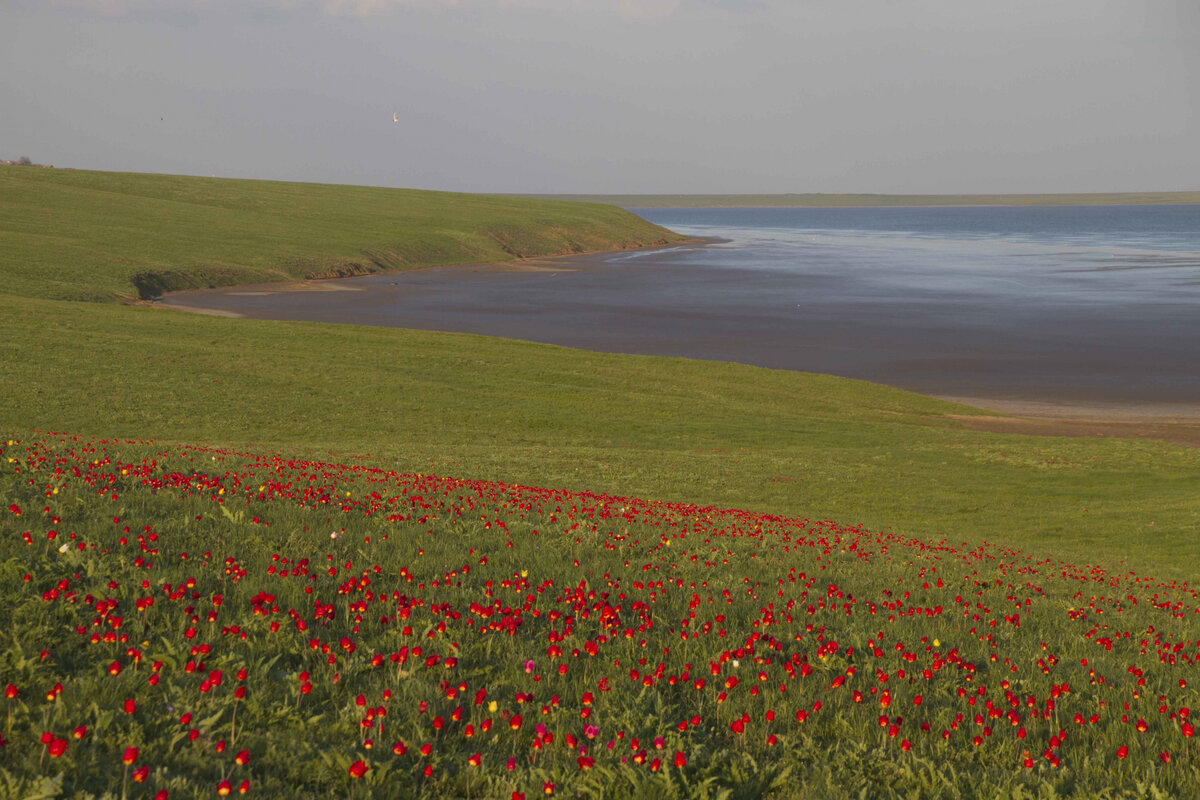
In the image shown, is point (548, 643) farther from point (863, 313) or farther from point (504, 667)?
point (863, 313)

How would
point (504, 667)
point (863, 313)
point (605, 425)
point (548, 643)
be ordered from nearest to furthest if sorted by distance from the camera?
point (504, 667)
point (548, 643)
point (605, 425)
point (863, 313)

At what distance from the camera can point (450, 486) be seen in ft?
52.4

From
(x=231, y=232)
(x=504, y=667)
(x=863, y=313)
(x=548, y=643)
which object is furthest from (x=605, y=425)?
(x=231, y=232)

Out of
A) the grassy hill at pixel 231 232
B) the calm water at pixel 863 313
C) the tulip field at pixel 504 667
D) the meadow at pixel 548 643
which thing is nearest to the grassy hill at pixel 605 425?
the meadow at pixel 548 643

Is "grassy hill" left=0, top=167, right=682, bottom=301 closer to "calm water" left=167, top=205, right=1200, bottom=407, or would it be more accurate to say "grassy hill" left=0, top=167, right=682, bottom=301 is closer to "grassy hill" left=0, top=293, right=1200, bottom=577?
"calm water" left=167, top=205, right=1200, bottom=407

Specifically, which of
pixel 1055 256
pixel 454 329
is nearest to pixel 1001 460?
pixel 454 329

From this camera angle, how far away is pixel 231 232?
115250 mm

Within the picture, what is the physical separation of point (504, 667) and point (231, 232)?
12075 cm

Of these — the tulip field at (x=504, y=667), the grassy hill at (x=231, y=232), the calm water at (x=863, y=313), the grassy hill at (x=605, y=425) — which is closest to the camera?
the tulip field at (x=504, y=667)

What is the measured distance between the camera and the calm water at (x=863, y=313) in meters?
53.8

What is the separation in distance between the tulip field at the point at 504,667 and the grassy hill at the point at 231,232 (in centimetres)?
6797

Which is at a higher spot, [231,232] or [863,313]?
[231,232]

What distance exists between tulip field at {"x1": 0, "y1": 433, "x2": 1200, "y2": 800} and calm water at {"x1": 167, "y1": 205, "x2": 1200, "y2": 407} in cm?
4270

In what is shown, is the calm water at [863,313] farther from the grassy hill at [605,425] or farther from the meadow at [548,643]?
the meadow at [548,643]
